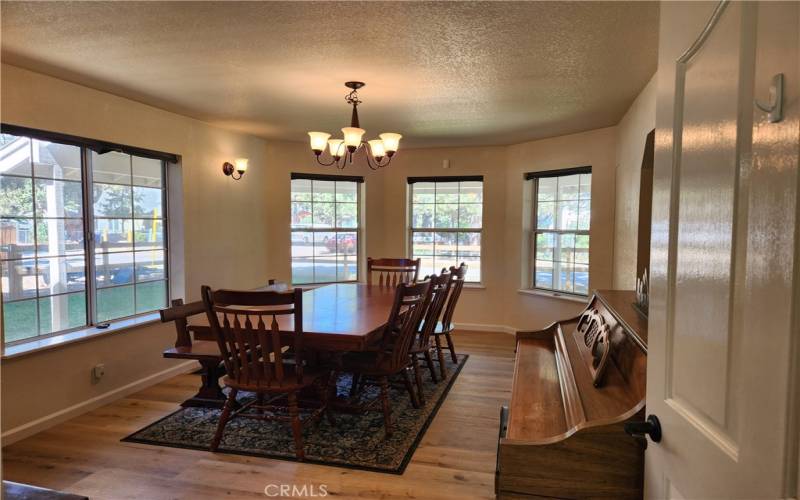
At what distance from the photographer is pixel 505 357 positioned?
4.74m

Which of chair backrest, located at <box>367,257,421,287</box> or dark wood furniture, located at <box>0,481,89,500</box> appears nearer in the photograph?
dark wood furniture, located at <box>0,481,89,500</box>

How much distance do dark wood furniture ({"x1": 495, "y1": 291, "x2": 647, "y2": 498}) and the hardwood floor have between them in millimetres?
573

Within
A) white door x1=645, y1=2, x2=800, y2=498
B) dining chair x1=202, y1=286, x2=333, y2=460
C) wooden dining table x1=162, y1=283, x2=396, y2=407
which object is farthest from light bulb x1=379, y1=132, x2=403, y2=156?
white door x1=645, y1=2, x2=800, y2=498

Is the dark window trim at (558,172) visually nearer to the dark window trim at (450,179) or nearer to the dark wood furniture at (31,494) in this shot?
the dark window trim at (450,179)

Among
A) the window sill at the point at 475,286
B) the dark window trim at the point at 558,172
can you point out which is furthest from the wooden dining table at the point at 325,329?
the dark window trim at the point at 558,172

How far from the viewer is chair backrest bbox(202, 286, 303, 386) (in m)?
2.41

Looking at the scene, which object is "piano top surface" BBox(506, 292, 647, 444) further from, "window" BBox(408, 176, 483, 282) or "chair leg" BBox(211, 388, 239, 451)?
"window" BBox(408, 176, 483, 282)

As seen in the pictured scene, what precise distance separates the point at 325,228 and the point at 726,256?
208 inches

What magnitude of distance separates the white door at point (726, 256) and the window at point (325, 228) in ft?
16.2

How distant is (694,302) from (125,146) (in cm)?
402

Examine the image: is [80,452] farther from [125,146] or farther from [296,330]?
[125,146]

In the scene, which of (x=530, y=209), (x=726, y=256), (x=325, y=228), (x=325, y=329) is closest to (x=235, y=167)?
(x=325, y=228)

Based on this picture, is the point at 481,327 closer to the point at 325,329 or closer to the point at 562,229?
the point at 562,229

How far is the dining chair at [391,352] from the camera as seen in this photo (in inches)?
114
